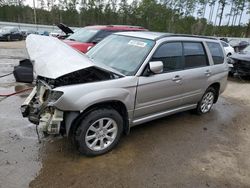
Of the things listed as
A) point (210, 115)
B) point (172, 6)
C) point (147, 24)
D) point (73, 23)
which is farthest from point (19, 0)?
point (210, 115)

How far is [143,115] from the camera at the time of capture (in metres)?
4.05

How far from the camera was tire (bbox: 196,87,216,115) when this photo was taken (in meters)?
5.43

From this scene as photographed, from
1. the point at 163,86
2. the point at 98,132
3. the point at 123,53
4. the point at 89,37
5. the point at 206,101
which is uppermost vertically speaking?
the point at 123,53

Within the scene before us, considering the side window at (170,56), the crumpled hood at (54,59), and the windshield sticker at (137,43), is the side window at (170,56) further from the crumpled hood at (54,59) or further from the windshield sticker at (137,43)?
the crumpled hood at (54,59)

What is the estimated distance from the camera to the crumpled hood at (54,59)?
3225 mm

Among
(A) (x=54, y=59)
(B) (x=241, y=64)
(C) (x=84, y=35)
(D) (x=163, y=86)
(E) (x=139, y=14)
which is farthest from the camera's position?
(E) (x=139, y=14)

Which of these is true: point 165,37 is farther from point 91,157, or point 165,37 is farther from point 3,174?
point 3,174

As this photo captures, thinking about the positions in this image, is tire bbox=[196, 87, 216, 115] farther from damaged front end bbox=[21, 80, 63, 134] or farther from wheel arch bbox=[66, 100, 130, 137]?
damaged front end bbox=[21, 80, 63, 134]

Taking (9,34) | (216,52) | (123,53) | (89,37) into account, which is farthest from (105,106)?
(9,34)

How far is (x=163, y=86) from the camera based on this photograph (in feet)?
13.5

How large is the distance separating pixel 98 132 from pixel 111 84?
2.38 ft

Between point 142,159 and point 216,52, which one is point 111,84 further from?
point 216,52

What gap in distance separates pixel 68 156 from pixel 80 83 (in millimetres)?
1102

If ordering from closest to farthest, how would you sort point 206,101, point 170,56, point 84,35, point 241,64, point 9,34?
point 170,56 → point 206,101 → point 84,35 → point 241,64 → point 9,34
